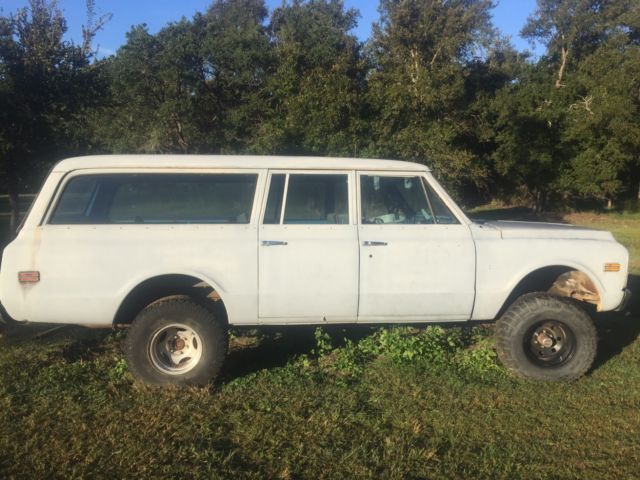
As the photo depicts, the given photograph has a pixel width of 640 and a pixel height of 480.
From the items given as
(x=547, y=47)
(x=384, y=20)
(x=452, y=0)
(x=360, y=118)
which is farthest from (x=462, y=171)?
(x=547, y=47)

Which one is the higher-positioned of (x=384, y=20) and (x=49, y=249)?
(x=384, y=20)

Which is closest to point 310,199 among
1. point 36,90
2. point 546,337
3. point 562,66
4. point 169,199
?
point 169,199

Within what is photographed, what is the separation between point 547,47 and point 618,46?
20.0ft

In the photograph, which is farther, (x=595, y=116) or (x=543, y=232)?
(x=595, y=116)

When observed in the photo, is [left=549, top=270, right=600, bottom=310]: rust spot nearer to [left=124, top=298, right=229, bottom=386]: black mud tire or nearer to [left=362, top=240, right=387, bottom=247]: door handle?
[left=362, top=240, right=387, bottom=247]: door handle

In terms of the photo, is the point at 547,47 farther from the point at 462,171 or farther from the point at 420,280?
the point at 420,280

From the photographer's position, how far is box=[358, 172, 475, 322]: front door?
4.93 metres

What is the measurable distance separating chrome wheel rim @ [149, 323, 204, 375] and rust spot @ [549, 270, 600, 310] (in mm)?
3307

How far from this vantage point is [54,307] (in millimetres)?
4629

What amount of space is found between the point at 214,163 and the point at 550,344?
11.0 ft

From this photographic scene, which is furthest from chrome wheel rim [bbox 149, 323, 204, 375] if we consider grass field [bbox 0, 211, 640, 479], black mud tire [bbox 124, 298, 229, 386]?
grass field [bbox 0, 211, 640, 479]

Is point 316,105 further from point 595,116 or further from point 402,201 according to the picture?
point 595,116

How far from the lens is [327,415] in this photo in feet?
14.3

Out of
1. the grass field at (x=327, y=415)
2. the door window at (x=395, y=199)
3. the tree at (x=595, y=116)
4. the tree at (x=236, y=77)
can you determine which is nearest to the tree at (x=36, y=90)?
the grass field at (x=327, y=415)
